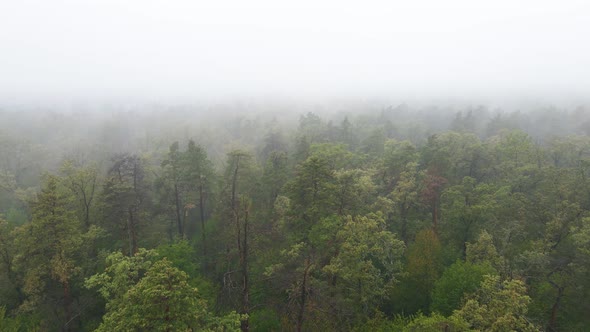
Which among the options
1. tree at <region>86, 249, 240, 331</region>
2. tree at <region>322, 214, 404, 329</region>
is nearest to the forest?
tree at <region>86, 249, 240, 331</region>

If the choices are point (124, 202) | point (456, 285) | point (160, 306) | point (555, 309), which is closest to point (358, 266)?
point (456, 285)

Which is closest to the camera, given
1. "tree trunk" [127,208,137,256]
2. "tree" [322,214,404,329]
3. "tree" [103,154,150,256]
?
"tree" [322,214,404,329]

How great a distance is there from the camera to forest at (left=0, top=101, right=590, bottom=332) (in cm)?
1667

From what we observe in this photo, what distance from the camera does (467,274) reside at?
2091cm

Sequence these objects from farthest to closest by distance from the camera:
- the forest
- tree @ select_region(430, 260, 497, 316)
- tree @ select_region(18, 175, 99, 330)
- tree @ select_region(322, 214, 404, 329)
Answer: tree @ select_region(322, 214, 404, 329), tree @ select_region(18, 175, 99, 330), tree @ select_region(430, 260, 497, 316), the forest

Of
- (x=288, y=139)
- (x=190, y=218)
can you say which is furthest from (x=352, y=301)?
(x=288, y=139)

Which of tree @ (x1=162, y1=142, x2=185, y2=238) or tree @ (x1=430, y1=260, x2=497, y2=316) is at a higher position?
tree @ (x1=162, y1=142, x2=185, y2=238)

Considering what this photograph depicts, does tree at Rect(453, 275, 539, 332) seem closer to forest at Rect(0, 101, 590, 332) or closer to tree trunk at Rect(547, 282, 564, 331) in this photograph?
forest at Rect(0, 101, 590, 332)

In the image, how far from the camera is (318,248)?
23859 millimetres

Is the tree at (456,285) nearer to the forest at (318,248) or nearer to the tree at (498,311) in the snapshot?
the forest at (318,248)

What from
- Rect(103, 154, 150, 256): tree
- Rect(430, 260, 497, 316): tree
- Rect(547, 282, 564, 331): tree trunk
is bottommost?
Rect(547, 282, 564, 331): tree trunk

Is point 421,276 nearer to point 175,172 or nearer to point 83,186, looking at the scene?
point 175,172

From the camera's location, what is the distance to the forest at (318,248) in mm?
16672

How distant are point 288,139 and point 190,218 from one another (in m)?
27.4
